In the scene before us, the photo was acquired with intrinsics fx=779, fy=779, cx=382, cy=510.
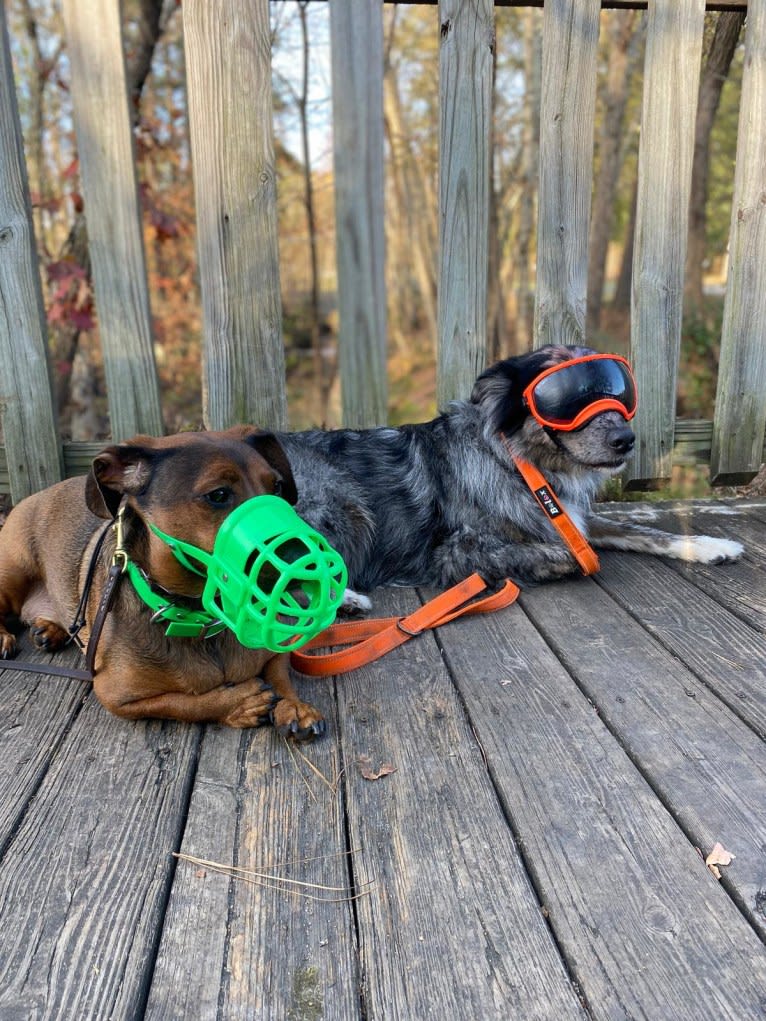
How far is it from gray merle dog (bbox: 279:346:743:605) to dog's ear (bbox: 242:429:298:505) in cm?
122

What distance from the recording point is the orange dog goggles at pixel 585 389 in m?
3.21

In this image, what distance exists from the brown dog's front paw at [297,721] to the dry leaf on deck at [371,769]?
17 centimetres

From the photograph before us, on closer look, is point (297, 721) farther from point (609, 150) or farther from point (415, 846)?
point (609, 150)

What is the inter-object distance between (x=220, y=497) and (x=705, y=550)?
2398 mm

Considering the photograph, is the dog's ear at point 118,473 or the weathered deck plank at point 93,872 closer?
the weathered deck plank at point 93,872

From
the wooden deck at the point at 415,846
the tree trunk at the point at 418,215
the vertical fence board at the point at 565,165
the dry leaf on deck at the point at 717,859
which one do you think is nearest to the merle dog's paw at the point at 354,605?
the wooden deck at the point at 415,846

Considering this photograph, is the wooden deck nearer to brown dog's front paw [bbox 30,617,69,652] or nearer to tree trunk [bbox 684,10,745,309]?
brown dog's front paw [bbox 30,617,69,652]

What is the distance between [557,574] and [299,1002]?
7.64ft

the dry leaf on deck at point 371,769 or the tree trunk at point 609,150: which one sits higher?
the tree trunk at point 609,150

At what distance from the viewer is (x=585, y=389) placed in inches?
127

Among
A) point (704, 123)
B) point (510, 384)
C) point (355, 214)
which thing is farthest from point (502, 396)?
point (704, 123)

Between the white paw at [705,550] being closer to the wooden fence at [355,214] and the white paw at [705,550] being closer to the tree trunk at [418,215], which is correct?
the wooden fence at [355,214]

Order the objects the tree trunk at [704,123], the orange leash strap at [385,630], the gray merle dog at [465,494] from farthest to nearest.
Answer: the tree trunk at [704,123] < the gray merle dog at [465,494] < the orange leash strap at [385,630]

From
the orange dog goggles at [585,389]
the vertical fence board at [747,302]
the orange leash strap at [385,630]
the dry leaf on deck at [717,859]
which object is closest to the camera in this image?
the dry leaf on deck at [717,859]
